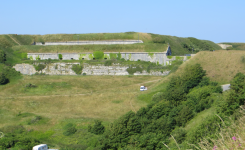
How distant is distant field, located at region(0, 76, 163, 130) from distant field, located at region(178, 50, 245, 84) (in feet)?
35.6

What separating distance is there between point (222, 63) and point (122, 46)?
2921 cm

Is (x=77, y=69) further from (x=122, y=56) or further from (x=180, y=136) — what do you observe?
(x=180, y=136)

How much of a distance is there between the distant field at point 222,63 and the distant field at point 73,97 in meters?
10.8

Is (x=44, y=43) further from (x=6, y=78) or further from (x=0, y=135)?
(x=0, y=135)

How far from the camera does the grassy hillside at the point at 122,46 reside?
6356 centimetres

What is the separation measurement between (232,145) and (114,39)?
2669 inches

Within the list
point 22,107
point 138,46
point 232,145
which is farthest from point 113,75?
point 232,145

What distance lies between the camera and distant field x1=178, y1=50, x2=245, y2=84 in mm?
38022

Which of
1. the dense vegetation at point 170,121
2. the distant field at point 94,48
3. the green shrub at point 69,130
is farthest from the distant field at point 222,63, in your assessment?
the green shrub at point 69,130

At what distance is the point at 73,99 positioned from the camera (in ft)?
137

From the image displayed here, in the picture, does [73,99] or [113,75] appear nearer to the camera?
[73,99]

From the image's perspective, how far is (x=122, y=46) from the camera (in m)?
64.8

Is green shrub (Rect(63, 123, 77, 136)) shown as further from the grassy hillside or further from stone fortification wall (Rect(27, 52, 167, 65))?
the grassy hillside

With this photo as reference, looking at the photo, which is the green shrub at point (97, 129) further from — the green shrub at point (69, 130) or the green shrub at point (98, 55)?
the green shrub at point (98, 55)
